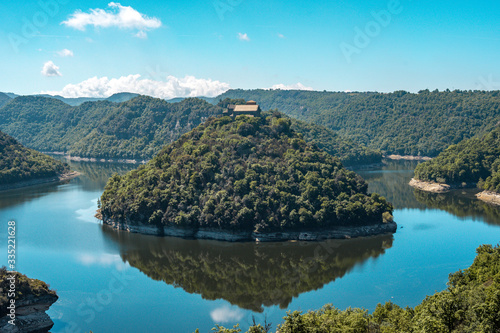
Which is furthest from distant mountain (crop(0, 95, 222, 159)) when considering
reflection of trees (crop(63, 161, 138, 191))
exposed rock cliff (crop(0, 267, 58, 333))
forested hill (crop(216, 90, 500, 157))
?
exposed rock cliff (crop(0, 267, 58, 333))

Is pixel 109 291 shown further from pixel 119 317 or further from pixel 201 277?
pixel 201 277

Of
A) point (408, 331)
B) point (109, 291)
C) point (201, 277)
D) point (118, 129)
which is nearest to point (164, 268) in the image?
point (201, 277)

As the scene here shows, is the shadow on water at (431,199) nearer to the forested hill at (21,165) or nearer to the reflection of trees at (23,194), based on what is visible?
the reflection of trees at (23,194)

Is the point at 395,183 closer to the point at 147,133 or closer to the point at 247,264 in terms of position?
the point at 247,264

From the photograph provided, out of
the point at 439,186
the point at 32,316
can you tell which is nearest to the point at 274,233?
the point at 32,316

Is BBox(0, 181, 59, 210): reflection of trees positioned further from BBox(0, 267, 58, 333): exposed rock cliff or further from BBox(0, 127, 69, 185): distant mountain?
BBox(0, 267, 58, 333): exposed rock cliff

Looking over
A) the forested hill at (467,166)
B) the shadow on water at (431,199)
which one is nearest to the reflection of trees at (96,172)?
the shadow on water at (431,199)
